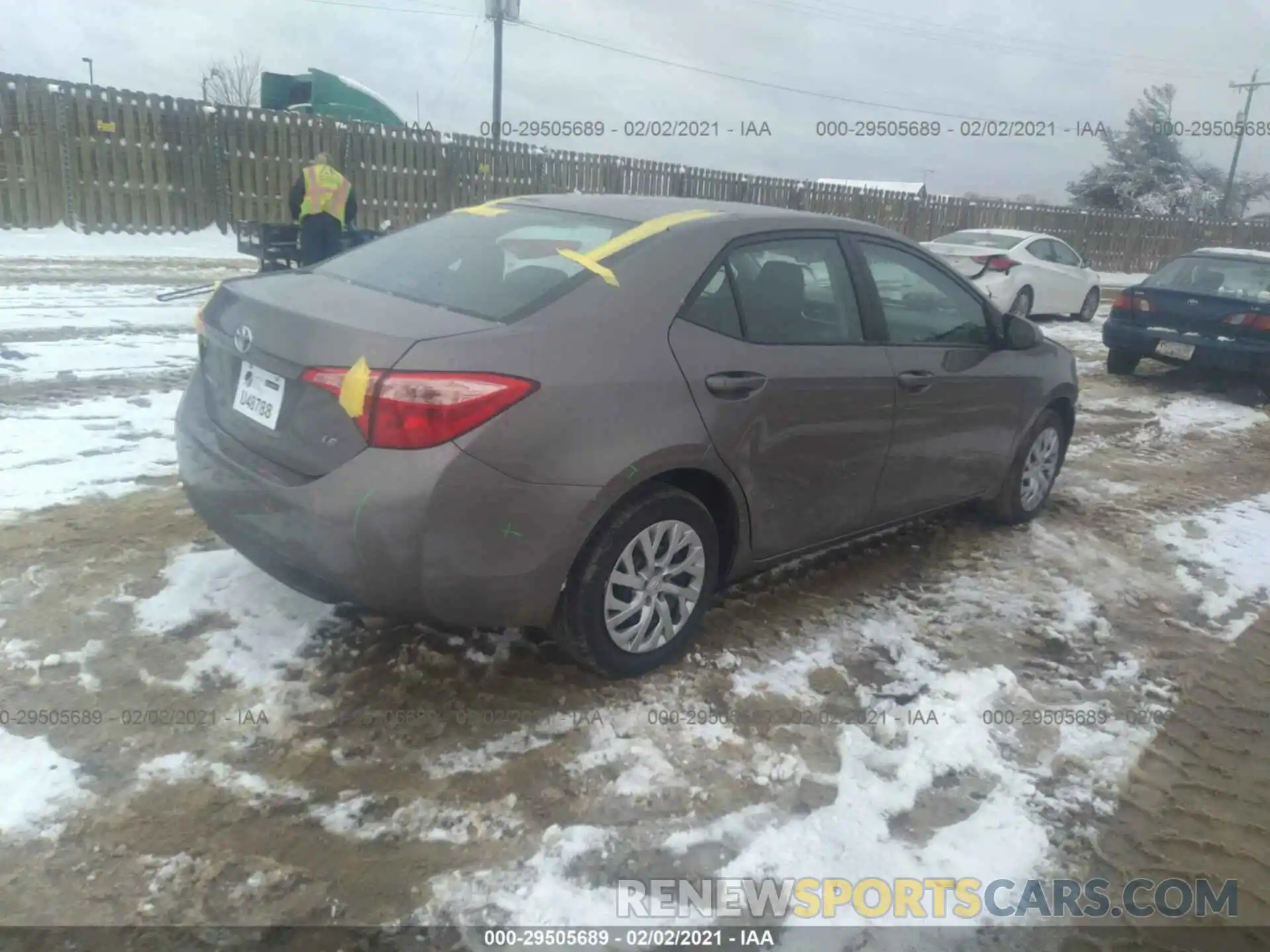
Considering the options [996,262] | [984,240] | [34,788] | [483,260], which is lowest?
[34,788]

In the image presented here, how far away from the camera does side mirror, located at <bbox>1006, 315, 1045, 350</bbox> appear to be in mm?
4676

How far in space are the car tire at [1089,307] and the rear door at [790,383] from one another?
13.8 m

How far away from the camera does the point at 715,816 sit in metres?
2.70

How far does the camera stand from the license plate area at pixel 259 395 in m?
2.95

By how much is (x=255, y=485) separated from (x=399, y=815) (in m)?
1.11

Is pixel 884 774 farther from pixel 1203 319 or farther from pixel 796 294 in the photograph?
pixel 1203 319

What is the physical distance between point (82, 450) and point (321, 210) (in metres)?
5.35

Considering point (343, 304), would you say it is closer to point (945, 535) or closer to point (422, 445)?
point (422, 445)

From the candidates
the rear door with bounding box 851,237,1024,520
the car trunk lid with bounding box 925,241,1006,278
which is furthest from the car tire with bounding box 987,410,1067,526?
the car trunk lid with bounding box 925,241,1006,278

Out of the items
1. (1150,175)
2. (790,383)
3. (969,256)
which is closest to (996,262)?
(969,256)

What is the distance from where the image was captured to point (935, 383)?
4184mm

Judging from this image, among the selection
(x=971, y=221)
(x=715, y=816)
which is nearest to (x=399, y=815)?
(x=715, y=816)

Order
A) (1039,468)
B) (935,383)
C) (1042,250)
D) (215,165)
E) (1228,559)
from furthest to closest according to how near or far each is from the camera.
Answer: (215,165), (1042,250), (1039,468), (1228,559), (935,383)

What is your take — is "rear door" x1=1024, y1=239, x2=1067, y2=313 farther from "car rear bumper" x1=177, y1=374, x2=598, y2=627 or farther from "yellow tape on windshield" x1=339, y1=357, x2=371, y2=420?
"yellow tape on windshield" x1=339, y1=357, x2=371, y2=420
